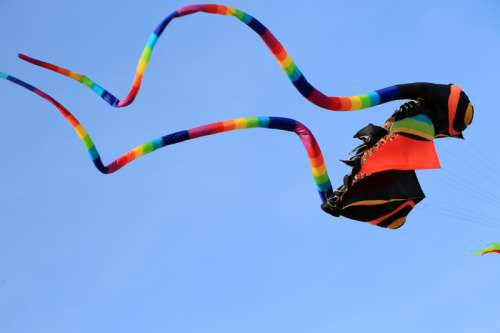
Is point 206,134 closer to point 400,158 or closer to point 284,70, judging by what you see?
point 284,70

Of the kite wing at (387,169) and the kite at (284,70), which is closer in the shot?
the kite at (284,70)

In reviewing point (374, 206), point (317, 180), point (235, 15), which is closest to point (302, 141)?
point (317, 180)

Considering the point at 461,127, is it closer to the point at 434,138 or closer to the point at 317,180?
the point at 434,138

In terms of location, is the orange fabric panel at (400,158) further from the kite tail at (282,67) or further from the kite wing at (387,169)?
the kite tail at (282,67)

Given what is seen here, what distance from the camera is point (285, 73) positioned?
14.6 metres

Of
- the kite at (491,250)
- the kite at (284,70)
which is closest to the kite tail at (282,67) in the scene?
the kite at (284,70)

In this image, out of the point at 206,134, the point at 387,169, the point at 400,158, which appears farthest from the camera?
the point at 400,158

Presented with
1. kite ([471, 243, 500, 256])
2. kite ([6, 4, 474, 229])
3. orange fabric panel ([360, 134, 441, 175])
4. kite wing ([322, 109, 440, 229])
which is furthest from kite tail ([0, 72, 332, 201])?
kite ([471, 243, 500, 256])

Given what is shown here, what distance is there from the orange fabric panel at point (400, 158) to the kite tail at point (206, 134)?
1044mm

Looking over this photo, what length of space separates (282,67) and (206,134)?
2.25 m

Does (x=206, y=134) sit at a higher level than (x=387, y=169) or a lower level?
higher

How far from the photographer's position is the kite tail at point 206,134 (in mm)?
15562

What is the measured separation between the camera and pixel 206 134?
51.5 ft

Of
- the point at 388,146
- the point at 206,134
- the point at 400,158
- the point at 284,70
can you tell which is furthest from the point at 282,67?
the point at 400,158
